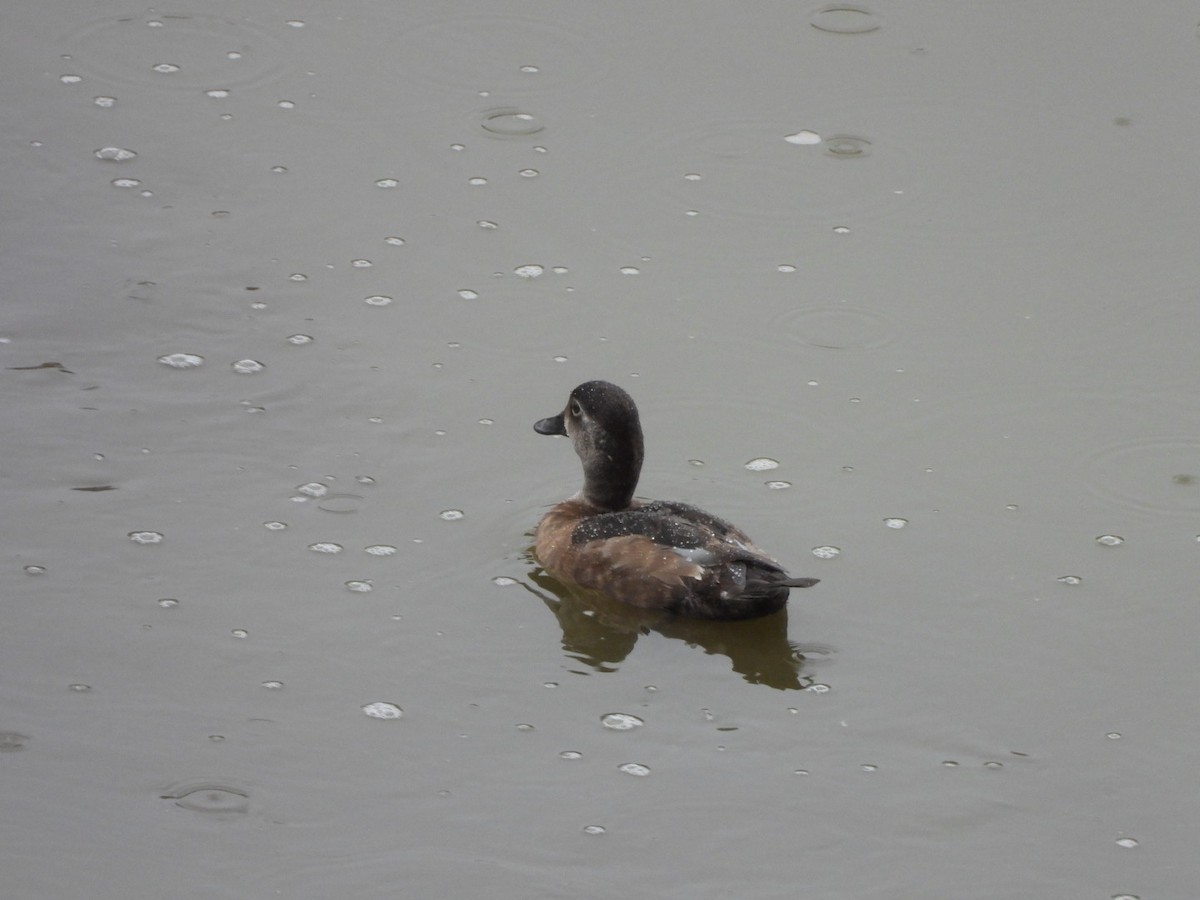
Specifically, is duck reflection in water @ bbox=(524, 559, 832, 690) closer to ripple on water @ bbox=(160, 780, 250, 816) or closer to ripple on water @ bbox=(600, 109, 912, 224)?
ripple on water @ bbox=(160, 780, 250, 816)

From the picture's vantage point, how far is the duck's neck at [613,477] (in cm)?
673

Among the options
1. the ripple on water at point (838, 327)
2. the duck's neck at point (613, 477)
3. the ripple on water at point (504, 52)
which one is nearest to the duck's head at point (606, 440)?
the duck's neck at point (613, 477)

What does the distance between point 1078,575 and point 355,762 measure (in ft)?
9.74

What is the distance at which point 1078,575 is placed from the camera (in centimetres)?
655

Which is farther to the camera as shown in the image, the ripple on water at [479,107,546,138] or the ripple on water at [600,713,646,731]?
the ripple on water at [479,107,546,138]

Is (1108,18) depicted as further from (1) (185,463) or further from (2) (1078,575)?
(1) (185,463)

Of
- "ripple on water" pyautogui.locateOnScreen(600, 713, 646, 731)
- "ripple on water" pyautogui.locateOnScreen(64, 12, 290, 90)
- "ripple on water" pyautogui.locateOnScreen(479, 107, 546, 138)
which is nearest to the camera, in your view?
"ripple on water" pyautogui.locateOnScreen(600, 713, 646, 731)

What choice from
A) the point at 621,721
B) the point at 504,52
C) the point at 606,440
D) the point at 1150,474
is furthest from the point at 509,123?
the point at 621,721

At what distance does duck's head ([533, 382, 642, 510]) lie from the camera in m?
6.67

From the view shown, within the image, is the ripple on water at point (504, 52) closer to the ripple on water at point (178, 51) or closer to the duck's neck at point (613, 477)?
the ripple on water at point (178, 51)

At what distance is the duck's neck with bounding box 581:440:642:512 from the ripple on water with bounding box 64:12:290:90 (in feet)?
14.4

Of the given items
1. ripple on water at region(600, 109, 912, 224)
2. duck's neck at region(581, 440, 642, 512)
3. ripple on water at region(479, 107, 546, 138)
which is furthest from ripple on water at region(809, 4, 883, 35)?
duck's neck at region(581, 440, 642, 512)

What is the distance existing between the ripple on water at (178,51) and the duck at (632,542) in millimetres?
4205

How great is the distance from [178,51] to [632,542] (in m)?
5.48
